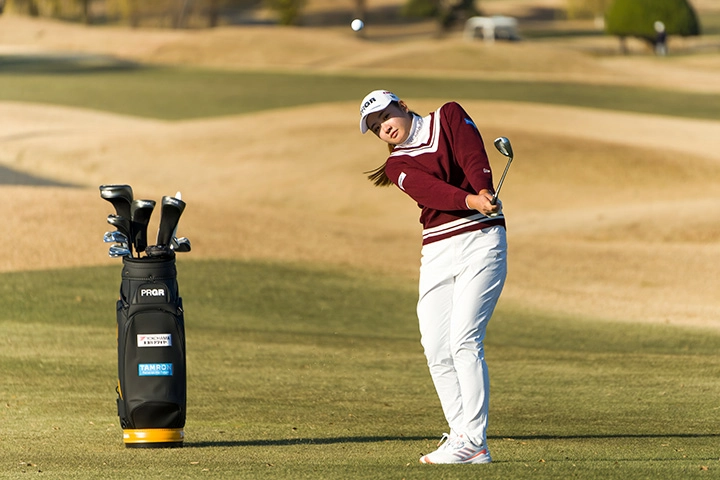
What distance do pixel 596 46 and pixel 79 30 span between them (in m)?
32.7

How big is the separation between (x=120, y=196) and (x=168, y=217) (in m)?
0.32

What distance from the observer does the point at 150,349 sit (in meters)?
7.20

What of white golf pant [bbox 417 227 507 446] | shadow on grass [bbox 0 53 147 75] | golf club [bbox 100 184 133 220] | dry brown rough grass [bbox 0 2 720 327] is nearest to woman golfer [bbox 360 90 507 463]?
white golf pant [bbox 417 227 507 446]

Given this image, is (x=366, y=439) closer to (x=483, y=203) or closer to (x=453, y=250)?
(x=453, y=250)

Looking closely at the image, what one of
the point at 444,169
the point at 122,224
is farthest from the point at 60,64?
the point at 444,169

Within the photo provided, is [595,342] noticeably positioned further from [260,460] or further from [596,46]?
[596,46]

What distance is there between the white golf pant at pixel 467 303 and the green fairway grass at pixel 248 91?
3280 cm

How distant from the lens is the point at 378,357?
1266 cm

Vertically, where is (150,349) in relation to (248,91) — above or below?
above

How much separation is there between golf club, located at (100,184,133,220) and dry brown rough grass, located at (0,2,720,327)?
10.0 m

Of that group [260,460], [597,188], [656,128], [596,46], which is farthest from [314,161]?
[596,46]

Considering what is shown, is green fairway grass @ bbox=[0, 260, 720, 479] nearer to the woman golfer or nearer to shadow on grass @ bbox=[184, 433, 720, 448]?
shadow on grass @ bbox=[184, 433, 720, 448]

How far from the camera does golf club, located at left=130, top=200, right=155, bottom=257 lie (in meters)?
7.30

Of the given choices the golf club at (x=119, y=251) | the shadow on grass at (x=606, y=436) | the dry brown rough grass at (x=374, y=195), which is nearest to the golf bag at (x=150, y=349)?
the golf club at (x=119, y=251)
